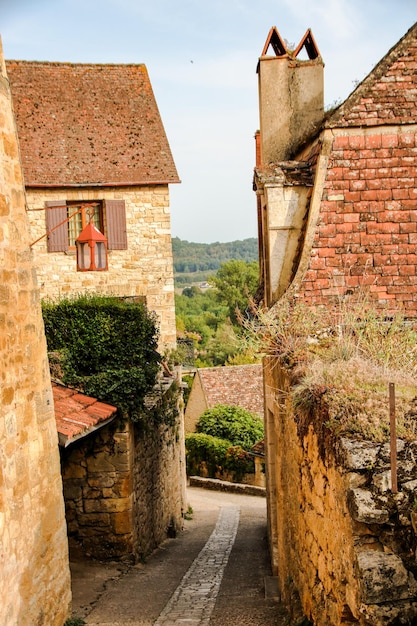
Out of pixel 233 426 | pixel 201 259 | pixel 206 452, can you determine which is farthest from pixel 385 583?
pixel 201 259

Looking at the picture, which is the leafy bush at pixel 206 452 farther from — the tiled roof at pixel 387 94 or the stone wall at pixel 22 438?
the stone wall at pixel 22 438

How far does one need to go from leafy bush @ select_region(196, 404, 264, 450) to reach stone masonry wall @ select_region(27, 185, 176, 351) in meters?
11.0

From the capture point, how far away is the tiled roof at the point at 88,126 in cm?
1811

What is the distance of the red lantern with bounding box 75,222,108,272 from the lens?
11.7 meters

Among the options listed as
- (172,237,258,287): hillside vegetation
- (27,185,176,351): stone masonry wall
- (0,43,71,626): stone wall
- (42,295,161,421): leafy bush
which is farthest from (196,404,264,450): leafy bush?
(172,237,258,287): hillside vegetation

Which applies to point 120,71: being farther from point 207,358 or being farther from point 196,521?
point 207,358

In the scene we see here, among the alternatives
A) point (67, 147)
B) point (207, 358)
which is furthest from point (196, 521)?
point (207, 358)

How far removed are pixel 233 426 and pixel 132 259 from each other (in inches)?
485

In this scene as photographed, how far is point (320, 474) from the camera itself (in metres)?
5.56

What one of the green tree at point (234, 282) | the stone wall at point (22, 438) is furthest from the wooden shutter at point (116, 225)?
the green tree at point (234, 282)

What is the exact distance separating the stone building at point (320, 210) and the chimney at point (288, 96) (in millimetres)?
14

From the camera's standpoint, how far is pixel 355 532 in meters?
4.34

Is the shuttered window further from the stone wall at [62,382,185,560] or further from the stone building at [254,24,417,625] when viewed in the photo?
the stone wall at [62,382,185,560]

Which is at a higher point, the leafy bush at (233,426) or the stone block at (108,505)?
the stone block at (108,505)
